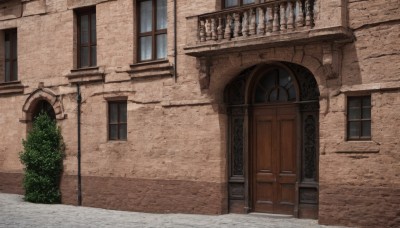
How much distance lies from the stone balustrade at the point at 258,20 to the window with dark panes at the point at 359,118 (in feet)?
5.82

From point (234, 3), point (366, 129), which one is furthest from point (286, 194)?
point (234, 3)

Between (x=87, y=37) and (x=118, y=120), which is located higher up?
(x=87, y=37)

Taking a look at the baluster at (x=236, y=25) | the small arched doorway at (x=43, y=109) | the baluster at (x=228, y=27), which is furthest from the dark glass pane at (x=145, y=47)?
the small arched doorway at (x=43, y=109)

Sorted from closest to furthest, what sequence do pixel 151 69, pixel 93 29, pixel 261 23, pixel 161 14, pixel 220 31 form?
pixel 261 23 < pixel 220 31 < pixel 151 69 < pixel 161 14 < pixel 93 29

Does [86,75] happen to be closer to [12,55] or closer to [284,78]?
[12,55]

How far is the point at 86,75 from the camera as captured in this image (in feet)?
53.6

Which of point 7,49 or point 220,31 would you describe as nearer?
point 220,31

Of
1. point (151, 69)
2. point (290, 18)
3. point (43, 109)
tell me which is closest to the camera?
Result: point (290, 18)

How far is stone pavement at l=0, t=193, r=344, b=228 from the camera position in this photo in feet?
40.1

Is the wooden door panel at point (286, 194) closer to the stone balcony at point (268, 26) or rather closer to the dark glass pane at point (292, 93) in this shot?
the dark glass pane at point (292, 93)

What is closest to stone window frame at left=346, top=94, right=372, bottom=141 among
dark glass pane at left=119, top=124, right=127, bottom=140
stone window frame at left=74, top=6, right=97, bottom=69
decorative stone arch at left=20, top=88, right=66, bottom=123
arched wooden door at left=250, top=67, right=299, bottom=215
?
arched wooden door at left=250, top=67, right=299, bottom=215

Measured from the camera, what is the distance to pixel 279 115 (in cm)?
1304

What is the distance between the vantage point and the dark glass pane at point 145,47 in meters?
15.3

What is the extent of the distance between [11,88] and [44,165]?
3.23m
